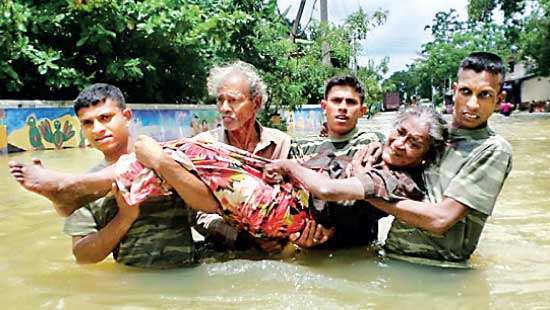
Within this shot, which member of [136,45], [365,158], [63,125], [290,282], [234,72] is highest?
[136,45]

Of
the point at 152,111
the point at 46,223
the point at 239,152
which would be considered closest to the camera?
the point at 239,152

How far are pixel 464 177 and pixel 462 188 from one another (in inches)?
2.3

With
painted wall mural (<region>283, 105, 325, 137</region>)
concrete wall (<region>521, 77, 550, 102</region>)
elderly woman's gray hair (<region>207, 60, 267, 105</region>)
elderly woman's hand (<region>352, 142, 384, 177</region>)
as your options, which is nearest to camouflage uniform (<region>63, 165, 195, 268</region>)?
elderly woman's gray hair (<region>207, 60, 267, 105</region>)

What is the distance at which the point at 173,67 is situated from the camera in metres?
15.3

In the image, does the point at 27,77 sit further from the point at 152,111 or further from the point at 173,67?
the point at 173,67

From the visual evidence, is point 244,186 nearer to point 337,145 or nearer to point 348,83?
point 337,145

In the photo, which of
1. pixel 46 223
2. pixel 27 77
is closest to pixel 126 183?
pixel 46 223

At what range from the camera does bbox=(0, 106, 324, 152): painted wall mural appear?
431 inches

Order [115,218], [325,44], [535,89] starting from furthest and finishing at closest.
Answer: [535,89], [325,44], [115,218]

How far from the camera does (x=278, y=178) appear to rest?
320cm

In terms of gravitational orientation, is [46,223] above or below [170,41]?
below

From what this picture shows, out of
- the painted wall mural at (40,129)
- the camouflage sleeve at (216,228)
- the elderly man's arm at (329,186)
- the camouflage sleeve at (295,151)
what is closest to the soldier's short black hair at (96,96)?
the camouflage sleeve at (216,228)

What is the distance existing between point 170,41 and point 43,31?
2716 mm

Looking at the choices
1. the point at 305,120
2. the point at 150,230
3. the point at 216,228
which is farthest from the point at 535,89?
the point at 150,230
